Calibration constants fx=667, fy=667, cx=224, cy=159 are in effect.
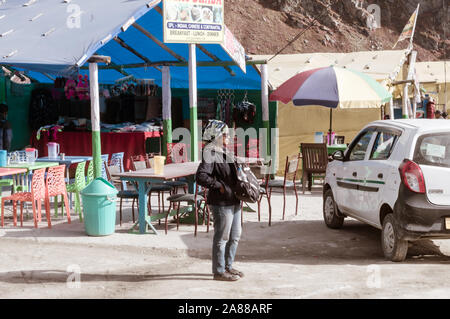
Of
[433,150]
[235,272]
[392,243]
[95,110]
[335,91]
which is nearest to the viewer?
[235,272]

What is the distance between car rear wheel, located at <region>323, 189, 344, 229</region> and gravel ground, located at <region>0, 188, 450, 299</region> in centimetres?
14

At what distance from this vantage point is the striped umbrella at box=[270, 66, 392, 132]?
13.7m

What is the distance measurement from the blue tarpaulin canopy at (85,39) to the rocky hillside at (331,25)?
37674 millimetres

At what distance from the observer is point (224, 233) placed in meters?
6.73

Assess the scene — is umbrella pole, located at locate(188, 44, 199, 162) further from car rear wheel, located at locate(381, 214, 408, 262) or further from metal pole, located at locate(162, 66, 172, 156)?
car rear wheel, located at locate(381, 214, 408, 262)

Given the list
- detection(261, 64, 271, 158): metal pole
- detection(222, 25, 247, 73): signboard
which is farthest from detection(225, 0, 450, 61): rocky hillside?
detection(222, 25, 247, 73): signboard

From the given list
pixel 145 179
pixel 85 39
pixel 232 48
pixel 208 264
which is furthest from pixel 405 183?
pixel 232 48

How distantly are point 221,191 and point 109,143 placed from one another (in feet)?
35.7

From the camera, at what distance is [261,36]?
184 feet

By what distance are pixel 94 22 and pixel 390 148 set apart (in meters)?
6.76

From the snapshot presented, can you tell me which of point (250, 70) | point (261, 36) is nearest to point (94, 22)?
point (250, 70)

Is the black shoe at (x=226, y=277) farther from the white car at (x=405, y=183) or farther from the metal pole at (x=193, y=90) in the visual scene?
the metal pole at (x=193, y=90)

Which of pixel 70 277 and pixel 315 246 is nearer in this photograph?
pixel 70 277

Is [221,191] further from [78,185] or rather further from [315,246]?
[78,185]
